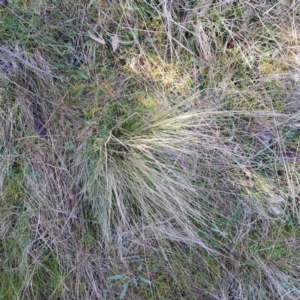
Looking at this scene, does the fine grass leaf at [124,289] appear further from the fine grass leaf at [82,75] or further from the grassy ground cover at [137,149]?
the fine grass leaf at [82,75]

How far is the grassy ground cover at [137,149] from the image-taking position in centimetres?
163

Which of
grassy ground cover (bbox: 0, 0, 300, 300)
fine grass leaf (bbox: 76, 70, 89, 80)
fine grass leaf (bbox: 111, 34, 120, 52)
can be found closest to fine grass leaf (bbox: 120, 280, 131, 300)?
grassy ground cover (bbox: 0, 0, 300, 300)

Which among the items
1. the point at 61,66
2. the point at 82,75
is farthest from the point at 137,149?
the point at 61,66

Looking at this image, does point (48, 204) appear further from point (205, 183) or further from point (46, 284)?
point (205, 183)

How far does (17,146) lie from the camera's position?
165 cm

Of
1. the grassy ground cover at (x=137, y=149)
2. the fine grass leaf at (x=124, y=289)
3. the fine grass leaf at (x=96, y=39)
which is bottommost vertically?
the fine grass leaf at (x=124, y=289)

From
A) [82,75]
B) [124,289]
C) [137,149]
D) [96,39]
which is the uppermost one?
[96,39]

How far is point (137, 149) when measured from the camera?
1.60 metres

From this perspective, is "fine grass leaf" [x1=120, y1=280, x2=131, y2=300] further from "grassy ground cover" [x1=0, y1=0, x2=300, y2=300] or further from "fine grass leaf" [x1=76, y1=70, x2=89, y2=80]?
"fine grass leaf" [x1=76, y1=70, x2=89, y2=80]

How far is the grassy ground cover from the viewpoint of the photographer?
163 cm

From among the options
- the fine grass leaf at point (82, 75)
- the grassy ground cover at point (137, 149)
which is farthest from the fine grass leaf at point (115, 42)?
the fine grass leaf at point (82, 75)

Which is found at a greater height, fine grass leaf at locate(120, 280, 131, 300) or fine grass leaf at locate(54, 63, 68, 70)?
fine grass leaf at locate(54, 63, 68, 70)

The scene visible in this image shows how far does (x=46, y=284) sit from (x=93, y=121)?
0.91m

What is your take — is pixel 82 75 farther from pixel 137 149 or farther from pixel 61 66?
pixel 137 149
